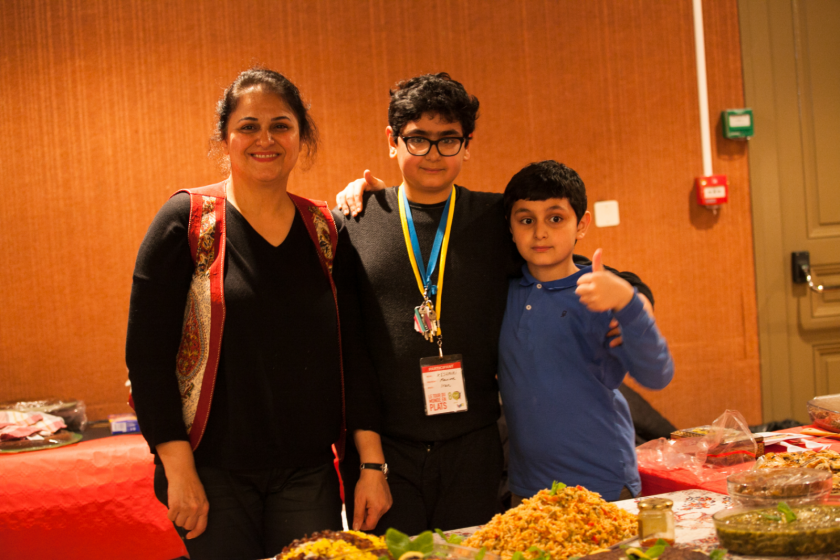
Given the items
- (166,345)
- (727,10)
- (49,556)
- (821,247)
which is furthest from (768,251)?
(49,556)

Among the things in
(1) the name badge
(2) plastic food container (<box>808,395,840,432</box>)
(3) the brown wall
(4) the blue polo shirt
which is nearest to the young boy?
(4) the blue polo shirt

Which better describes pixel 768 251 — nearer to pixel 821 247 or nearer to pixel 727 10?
pixel 821 247

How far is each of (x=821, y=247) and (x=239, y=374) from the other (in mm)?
3670

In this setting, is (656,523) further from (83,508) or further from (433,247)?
(83,508)

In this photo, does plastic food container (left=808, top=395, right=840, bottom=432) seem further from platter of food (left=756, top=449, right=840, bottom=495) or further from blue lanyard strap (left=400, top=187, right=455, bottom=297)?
blue lanyard strap (left=400, top=187, right=455, bottom=297)

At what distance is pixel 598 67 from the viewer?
3701 mm

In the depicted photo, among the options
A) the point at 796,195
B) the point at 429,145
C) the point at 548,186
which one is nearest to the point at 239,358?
the point at 429,145

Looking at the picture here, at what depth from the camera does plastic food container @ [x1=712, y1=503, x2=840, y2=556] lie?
41.0 inches

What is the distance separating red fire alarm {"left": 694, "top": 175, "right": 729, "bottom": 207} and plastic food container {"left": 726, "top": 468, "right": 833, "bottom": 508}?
2.75 meters

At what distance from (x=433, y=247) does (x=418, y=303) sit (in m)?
0.16

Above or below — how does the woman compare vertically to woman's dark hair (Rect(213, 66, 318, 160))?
below

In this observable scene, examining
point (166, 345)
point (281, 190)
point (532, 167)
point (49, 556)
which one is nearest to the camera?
point (166, 345)

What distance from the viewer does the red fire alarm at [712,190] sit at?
146 inches

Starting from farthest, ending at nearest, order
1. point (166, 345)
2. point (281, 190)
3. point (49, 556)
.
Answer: point (49, 556) < point (281, 190) < point (166, 345)
